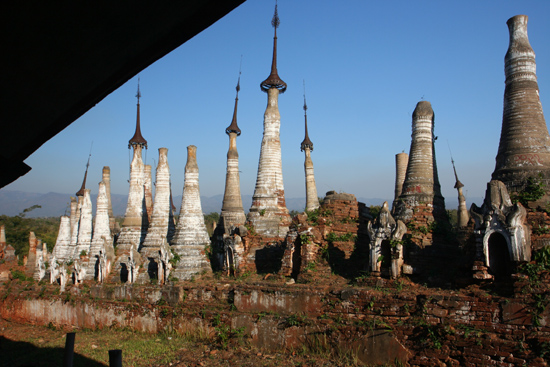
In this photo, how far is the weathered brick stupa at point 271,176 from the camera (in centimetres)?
1697

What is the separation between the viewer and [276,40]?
19531mm

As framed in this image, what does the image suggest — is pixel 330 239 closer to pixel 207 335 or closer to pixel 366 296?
pixel 366 296

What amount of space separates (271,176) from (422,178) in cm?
628

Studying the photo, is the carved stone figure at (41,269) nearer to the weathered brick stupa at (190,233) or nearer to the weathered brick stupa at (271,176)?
the weathered brick stupa at (190,233)

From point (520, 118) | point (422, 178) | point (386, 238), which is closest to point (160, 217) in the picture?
A: point (386, 238)

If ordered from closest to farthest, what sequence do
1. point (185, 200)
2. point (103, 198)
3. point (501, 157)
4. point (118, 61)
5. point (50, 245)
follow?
1. point (118, 61)
2. point (501, 157)
3. point (185, 200)
4. point (103, 198)
5. point (50, 245)

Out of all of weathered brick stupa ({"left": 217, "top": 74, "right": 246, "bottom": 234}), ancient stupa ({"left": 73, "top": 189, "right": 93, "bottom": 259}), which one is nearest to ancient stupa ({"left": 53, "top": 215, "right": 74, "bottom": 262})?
ancient stupa ({"left": 73, "top": 189, "right": 93, "bottom": 259})

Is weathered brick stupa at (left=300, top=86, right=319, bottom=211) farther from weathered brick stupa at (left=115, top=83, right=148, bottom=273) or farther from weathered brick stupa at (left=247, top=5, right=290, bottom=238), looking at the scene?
weathered brick stupa at (left=115, top=83, right=148, bottom=273)

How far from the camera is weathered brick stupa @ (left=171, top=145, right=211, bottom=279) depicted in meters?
16.2

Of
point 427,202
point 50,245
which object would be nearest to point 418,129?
point 427,202

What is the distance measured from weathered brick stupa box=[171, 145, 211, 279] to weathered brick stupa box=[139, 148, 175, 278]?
122cm

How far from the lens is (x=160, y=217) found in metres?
18.4

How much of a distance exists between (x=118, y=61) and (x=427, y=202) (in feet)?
40.1

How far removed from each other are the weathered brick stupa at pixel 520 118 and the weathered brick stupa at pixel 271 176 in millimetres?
8287
